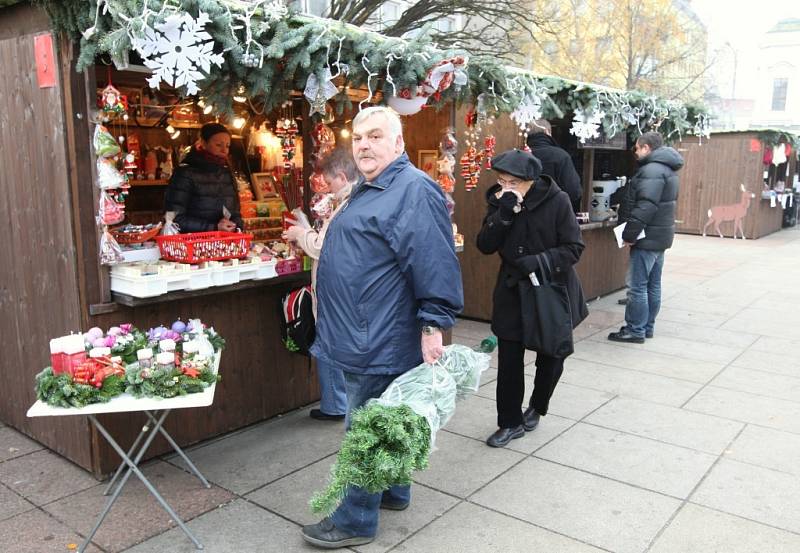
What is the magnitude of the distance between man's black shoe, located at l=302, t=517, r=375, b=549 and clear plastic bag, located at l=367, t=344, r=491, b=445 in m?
0.61

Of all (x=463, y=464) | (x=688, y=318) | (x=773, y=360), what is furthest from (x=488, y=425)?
(x=688, y=318)

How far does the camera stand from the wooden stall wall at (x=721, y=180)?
46.8 feet

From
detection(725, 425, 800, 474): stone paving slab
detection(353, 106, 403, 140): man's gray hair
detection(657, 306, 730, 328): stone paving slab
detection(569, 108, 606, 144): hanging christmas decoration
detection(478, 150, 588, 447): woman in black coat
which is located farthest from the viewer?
detection(657, 306, 730, 328): stone paving slab

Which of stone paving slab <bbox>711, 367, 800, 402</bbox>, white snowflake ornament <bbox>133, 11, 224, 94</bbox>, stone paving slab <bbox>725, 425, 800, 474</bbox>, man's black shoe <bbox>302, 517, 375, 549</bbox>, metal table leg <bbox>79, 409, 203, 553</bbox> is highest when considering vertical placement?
white snowflake ornament <bbox>133, 11, 224, 94</bbox>

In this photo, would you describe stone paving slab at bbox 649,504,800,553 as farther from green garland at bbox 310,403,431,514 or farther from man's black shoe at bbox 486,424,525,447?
green garland at bbox 310,403,431,514

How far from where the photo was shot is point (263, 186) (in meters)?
5.69

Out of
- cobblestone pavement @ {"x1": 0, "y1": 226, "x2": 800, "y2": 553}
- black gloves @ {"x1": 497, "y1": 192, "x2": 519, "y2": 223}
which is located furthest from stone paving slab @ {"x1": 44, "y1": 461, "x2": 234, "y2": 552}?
black gloves @ {"x1": 497, "y1": 192, "x2": 519, "y2": 223}

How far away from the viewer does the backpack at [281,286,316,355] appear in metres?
4.18

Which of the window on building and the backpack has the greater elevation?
the window on building

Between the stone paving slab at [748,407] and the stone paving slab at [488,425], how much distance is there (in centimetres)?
110

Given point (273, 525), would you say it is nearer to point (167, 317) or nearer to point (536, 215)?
point (167, 317)

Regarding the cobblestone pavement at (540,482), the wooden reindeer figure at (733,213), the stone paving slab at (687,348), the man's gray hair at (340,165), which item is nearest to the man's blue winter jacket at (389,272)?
the cobblestone pavement at (540,482)

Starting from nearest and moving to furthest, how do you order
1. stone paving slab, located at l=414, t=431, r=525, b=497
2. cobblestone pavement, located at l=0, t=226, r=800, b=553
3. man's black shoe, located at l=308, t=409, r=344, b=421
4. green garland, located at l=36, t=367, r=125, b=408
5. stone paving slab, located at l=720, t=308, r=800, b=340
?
green garland, located at l=36, t=367, r=125, b=408 → cobblestone pavement, located at l=0, t=226, r=800, b=553 → stone paving slab, located at l=414, t=431, r=525, b=497 → man's black shoe, located at l=308, t=409, r=344, b=421 → stone paving slab, located at l=720, t=308, r=800, b=340

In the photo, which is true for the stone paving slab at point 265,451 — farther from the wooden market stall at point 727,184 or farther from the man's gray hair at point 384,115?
the wooden market stall at point 727,184
